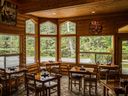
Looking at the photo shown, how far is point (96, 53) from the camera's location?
8383 mm

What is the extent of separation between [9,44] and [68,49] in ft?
11.6

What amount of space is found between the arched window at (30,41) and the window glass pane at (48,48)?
2.04 ft

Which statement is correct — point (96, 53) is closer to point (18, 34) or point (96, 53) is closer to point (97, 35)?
point (97, 35)

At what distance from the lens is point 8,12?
6336mm

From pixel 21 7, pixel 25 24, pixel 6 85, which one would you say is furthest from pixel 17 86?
pixel 21 7

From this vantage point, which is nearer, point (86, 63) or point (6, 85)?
point (6, 85)

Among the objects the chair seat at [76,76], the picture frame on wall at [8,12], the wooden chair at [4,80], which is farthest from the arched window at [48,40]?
the wooden chair at [4,80]

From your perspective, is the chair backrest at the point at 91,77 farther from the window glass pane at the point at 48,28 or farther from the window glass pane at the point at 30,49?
the window glass pane at the point at 48,28

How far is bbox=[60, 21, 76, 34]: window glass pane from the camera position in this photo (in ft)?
29.3

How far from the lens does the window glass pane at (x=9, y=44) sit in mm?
6402

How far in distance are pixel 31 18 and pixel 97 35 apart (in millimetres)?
3556

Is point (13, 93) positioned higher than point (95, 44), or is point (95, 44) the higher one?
point (95, 44)

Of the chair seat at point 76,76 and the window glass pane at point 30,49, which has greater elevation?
the window glass pane at point 30,49

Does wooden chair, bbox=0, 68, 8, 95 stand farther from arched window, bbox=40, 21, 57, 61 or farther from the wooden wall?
arched window, bbox=40, 21, 57, 61
